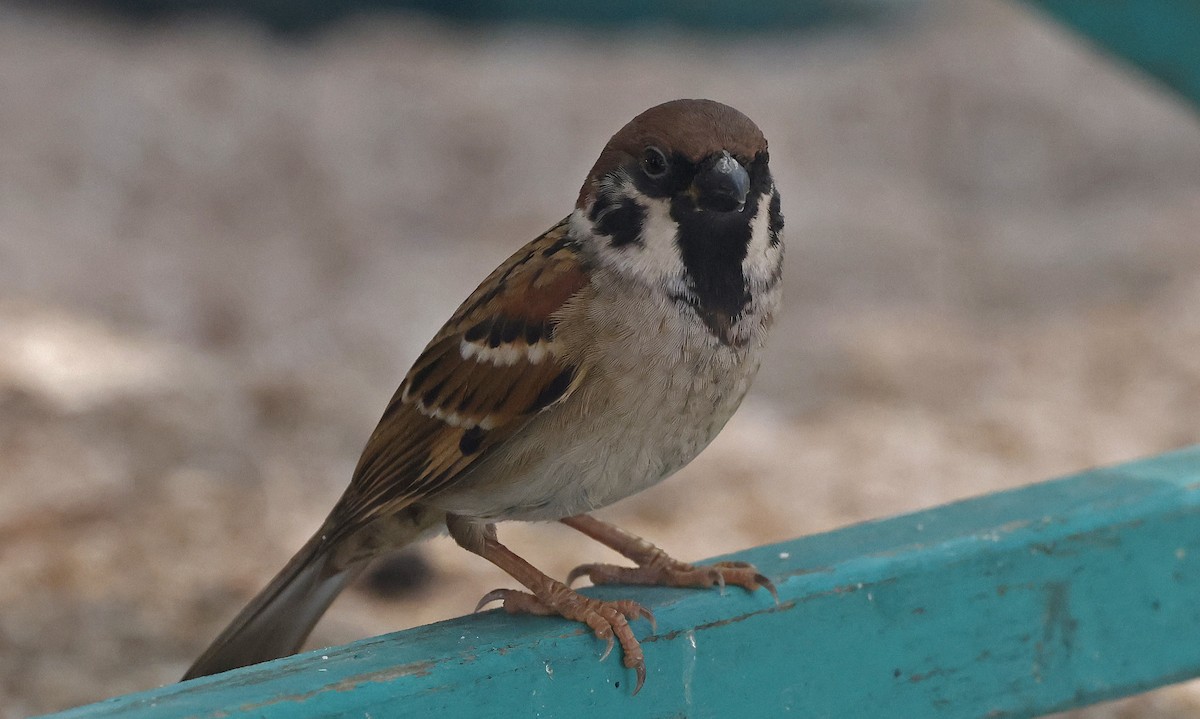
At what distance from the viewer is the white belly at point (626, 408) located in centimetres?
203

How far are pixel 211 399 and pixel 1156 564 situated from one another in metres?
3.08

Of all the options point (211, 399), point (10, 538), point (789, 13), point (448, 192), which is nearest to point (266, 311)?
point (211, 399)

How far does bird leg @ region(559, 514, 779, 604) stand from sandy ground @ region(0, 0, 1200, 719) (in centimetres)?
107

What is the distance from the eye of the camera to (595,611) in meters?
1.92

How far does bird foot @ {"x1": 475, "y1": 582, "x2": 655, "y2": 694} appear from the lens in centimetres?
184

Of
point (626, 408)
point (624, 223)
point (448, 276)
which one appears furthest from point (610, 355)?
point (448, 276)

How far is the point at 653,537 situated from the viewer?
396 cm

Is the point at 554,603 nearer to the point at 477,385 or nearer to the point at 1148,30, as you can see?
the point at 477,385

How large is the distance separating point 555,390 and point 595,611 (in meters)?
0.33

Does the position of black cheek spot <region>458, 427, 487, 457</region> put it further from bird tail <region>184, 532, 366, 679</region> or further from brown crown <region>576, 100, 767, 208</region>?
brown crown <region>576, 100, 767, 208</region>

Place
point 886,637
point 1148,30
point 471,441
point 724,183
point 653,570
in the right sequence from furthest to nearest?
point 1148,30
point 653,570
point 471,441
point 886,637
point 724,183

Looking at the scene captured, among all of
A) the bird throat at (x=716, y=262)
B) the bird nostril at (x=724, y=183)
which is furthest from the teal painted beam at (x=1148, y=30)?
the bird nostril at (x=724, y=183)

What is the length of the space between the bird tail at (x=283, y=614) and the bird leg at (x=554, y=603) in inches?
9.0

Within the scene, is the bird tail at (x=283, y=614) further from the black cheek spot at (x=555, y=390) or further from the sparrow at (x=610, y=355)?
the black cheek spot at (x=555, y=390)
